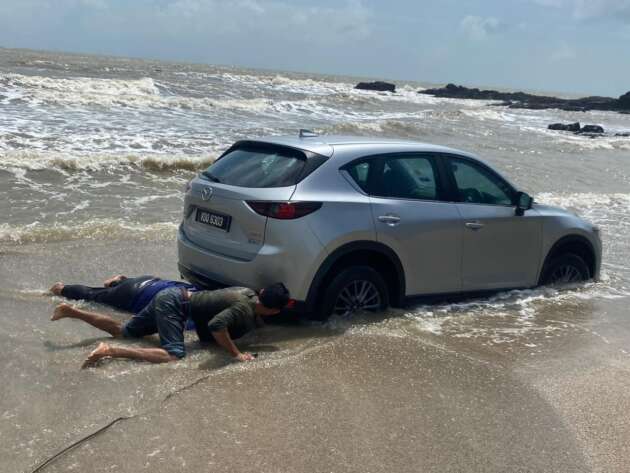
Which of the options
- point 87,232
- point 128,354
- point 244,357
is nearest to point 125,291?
point 128,354

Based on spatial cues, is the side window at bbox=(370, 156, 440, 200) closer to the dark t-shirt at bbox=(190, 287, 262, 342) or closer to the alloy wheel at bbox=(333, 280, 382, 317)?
the alloy wheel at bbox=(333, 280, 382, 317)

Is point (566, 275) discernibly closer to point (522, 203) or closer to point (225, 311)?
point (522, 203)

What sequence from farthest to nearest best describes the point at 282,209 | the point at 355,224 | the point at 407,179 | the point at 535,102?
the point at 535,102
the point at 407,179
the point at 355,224
the point at 282,209

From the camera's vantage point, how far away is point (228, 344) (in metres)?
4.91

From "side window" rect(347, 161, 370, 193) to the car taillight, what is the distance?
0.60 m

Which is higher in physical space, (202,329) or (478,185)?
(478,185)

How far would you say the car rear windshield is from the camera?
5559mm

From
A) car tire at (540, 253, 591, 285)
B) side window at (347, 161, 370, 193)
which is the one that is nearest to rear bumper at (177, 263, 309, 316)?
side window at (347, 161, 370, 193)

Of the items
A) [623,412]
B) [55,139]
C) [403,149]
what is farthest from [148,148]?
[623,412]

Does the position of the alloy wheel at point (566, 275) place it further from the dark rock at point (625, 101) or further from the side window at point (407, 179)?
the dark rock at point (625, 101)

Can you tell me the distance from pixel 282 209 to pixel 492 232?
229cm

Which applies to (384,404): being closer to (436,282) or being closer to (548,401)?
(548,401)

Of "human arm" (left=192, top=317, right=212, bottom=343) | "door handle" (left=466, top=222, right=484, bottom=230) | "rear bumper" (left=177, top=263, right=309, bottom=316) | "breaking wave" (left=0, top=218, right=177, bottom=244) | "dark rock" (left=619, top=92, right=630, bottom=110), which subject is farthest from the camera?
"dark rock" (left=619, top=92, right=630, bottom=110)

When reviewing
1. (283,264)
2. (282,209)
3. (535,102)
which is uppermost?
(535,102)
